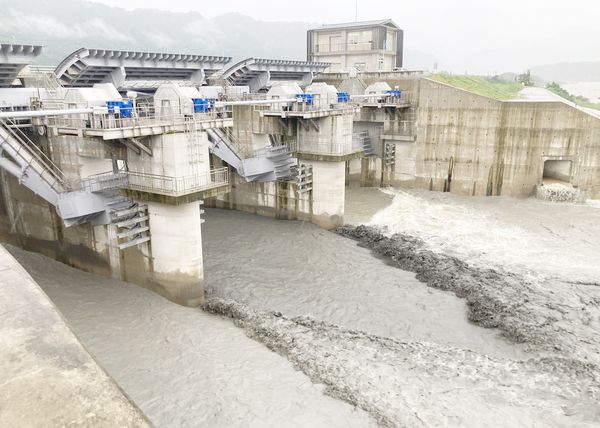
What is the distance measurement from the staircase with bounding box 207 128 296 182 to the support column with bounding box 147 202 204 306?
8.30 meters

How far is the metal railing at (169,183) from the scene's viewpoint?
17.2 metres

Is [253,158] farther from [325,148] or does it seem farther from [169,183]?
[169,183]

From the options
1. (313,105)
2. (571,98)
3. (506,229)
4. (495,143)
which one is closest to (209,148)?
(313,105)

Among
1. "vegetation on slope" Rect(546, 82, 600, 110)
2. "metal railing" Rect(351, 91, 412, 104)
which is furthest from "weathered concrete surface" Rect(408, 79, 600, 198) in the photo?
"vegetation on slope" Rect(546, 82, 600, 110)

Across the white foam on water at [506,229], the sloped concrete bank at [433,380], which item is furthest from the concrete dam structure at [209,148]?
the sloped concrete bank at [433,380]

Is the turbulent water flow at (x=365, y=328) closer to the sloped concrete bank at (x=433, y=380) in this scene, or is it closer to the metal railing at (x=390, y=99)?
the sloped concrete bank at (x=433, y=380)

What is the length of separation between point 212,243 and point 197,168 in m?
7.57

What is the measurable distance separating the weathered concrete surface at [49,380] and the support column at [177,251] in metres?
8.97

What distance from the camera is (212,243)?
81.1 ft

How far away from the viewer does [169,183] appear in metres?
17.3

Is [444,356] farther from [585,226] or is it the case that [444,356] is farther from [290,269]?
[585,226]

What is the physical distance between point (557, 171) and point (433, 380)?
25.3m

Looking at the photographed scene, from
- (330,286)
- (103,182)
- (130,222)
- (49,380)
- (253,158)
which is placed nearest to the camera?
(49,380)

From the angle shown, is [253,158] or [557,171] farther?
[557,171]
